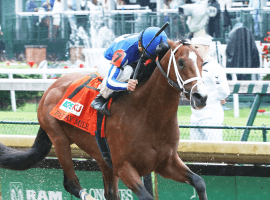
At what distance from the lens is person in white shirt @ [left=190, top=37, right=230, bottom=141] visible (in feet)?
13.8

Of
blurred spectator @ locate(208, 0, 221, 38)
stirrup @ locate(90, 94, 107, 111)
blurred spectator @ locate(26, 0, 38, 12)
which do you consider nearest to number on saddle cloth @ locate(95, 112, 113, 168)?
stirrup @ locate(90, 94, 107, 111)

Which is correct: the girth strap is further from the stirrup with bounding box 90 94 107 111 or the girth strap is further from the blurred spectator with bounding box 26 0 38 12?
the blurred spectator with bounding box 26 0 38 12

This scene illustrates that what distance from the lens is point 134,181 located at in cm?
A: 311

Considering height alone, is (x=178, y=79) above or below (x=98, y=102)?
above

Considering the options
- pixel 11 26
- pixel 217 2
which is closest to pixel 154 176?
pixel 217 2

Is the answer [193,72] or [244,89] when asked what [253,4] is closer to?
[244,89]

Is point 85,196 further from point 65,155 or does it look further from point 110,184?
point 65,155

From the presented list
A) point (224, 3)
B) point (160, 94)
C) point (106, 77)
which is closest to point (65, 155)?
point (106, 77)

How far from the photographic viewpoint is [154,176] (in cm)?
413

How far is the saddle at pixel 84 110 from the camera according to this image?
345 centimetres

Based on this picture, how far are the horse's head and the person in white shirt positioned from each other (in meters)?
1.34

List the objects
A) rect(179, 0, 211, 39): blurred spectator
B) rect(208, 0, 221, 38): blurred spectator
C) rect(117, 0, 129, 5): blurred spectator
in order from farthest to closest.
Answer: rect(117, 0, 129, 5): blurred spectator → rect(208, 0, 221, 38): blurred spectator → rect(179, 0, 211, 39): blurred spectator

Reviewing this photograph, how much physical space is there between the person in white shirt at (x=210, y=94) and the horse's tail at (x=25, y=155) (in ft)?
5.13

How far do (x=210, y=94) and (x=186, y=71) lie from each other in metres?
1.60
